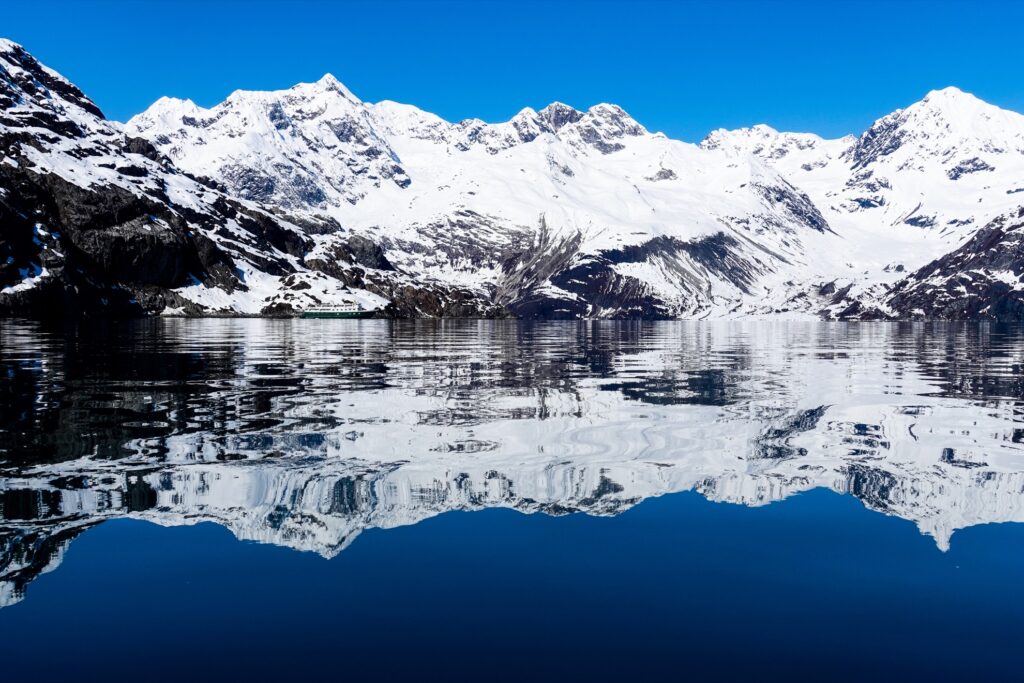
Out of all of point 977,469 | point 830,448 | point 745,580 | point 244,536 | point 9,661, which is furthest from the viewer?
point 830,448

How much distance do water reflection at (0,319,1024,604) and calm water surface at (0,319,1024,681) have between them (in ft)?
0.49

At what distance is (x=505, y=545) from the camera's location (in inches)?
682

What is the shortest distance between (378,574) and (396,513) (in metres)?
3.99

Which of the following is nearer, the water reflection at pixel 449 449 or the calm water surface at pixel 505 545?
the calm water surface at pixel 505 545

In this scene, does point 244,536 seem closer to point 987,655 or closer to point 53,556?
point 53,556

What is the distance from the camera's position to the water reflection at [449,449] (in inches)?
774

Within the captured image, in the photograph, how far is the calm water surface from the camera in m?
12.6

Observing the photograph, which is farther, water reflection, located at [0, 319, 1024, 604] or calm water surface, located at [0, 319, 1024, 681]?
water reflection, located at [0, 319, 1024, 604]

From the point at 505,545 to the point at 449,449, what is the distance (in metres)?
9.79

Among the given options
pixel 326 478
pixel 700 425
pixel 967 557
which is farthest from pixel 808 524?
pixel 700 425

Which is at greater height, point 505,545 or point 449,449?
point 449,449

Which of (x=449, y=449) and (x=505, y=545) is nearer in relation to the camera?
(x=505, y=545)

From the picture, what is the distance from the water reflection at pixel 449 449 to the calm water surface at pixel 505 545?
151 millimetres

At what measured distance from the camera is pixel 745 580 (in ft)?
50.9
